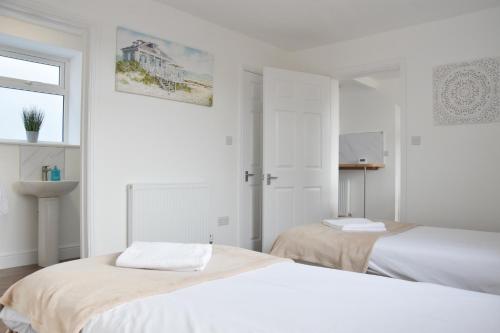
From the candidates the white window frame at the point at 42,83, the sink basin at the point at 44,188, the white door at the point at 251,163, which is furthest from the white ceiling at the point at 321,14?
the sink basin at the point at 44,188

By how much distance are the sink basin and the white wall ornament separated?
386 centimetres

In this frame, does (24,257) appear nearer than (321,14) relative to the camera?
No

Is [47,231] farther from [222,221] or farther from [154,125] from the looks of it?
[222,221]

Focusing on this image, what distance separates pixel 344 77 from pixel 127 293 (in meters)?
4.10

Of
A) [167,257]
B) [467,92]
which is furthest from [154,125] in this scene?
[467,92]

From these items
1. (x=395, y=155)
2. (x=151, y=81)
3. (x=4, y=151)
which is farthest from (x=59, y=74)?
(x=395, y=155)

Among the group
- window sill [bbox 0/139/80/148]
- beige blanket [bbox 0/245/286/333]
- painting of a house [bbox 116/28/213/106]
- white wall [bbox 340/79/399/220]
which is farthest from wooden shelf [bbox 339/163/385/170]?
beige blanket [bbox 0/245/286/333]

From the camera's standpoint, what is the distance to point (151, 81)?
12.0 feet

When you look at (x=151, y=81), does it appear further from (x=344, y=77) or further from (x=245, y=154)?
(x=344, y=77)

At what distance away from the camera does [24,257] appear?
4.18 meters

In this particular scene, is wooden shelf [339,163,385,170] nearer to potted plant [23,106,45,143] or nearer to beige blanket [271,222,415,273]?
beige blanket [271,222,415,273]

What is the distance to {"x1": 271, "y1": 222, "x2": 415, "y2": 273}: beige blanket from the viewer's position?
2.53 m

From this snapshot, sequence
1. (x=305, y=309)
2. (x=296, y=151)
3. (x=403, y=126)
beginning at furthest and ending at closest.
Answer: (x=296, y=151), (x=403, y=126), (x=305, y=309)

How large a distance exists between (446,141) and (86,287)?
3.68m
